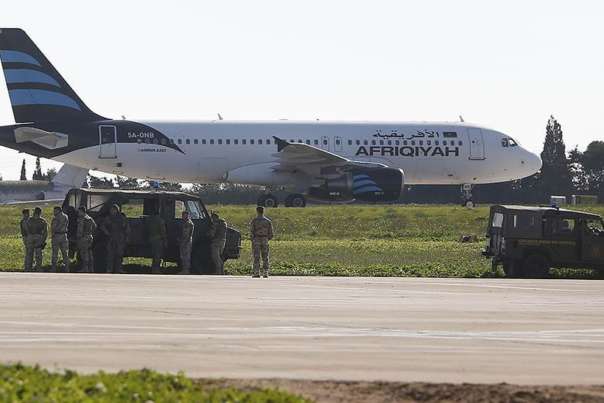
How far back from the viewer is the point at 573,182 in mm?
100375

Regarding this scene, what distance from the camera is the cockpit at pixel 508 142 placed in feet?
188

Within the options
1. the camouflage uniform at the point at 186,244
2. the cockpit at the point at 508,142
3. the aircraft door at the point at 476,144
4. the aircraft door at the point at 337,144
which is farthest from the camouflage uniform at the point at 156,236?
the cockpit at the point at 508,142

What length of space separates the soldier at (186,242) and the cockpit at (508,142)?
106 feet

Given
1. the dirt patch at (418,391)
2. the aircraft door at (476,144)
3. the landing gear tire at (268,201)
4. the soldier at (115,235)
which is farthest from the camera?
the aircraft door at (476,144)

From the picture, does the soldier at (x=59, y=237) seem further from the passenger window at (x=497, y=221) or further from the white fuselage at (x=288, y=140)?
the white fuselage at (x=288, y=140)

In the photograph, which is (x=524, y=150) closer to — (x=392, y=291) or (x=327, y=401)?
(x=392, y=291)

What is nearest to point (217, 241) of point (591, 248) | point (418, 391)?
point (591, 248)

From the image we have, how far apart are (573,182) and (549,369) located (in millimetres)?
89767

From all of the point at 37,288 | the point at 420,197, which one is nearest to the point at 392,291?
the point at 37,288

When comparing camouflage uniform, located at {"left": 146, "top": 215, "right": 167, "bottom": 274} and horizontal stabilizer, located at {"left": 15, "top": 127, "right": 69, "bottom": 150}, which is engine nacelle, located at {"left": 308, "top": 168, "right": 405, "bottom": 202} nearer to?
horizontal stabilizer, located at {"left": 15, "top": 127, "right": 69, "bottom": 150}

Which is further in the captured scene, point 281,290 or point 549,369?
point 281,290

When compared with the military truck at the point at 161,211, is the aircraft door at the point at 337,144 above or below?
above

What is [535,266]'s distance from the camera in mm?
27016

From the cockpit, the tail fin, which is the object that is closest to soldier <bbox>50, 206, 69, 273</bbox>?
the tail fin
